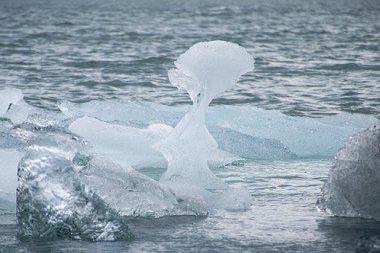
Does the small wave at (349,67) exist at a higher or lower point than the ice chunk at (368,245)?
lower

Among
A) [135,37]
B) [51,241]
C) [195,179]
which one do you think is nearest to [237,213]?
[195,179]

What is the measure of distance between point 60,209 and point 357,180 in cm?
215

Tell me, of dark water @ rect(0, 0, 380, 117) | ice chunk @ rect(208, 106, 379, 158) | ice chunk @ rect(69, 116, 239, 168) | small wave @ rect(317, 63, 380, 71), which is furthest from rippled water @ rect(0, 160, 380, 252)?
small wave @ rect(317, 63, 380, 71)

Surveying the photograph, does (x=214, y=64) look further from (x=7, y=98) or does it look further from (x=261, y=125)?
(x=7, y=98)

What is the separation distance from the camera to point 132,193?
771cm

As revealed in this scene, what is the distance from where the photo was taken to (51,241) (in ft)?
21.8

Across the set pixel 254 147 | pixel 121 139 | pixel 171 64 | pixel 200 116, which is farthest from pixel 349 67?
pixel 200 116

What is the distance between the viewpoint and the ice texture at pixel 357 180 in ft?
24.2

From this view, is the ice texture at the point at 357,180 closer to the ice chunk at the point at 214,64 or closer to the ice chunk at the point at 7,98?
the ice chunk at the point at 214,64

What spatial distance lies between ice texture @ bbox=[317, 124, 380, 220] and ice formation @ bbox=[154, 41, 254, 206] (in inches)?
44.5

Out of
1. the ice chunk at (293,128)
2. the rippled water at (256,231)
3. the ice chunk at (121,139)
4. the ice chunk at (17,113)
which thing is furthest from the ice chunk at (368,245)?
the ice chunk at (17,113)

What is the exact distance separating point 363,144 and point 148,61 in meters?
19.2

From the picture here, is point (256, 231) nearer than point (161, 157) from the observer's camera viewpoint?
Yes

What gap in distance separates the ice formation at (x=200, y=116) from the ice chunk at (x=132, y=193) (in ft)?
1.99
